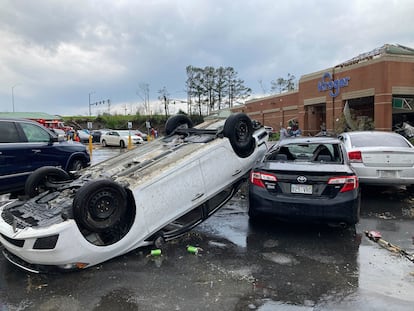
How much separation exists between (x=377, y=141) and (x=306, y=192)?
3729mm

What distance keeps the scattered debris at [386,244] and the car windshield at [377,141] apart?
2.78 m

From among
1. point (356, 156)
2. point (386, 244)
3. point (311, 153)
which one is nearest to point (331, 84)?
point (356, 156)

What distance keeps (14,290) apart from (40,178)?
1804mm

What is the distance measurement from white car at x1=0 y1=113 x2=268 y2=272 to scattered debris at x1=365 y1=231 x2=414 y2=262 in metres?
2.09

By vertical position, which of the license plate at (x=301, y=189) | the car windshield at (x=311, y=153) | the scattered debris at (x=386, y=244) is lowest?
the scattered debris at (x=386, y=244)

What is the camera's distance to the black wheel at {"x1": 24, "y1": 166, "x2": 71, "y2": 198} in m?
5.09

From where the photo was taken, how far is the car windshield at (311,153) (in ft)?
19.3

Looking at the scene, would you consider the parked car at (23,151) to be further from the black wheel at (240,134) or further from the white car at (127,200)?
the black wheel at (240,134)

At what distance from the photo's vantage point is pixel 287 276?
4023 millimetres

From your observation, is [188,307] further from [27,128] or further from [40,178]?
[27,128]

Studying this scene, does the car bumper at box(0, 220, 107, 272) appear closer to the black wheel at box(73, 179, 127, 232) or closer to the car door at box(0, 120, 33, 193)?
the black wheel at box(73, 179, 127, 232)

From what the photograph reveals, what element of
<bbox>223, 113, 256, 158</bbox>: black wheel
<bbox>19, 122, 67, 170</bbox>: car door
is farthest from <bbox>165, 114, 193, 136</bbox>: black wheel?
<bbox>19, 122, 67, 170</bbox>: car door

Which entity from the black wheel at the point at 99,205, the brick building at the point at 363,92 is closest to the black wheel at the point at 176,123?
the black wheel at the point at 99,205

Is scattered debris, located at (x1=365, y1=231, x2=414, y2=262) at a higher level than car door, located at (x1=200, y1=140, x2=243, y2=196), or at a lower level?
lower
